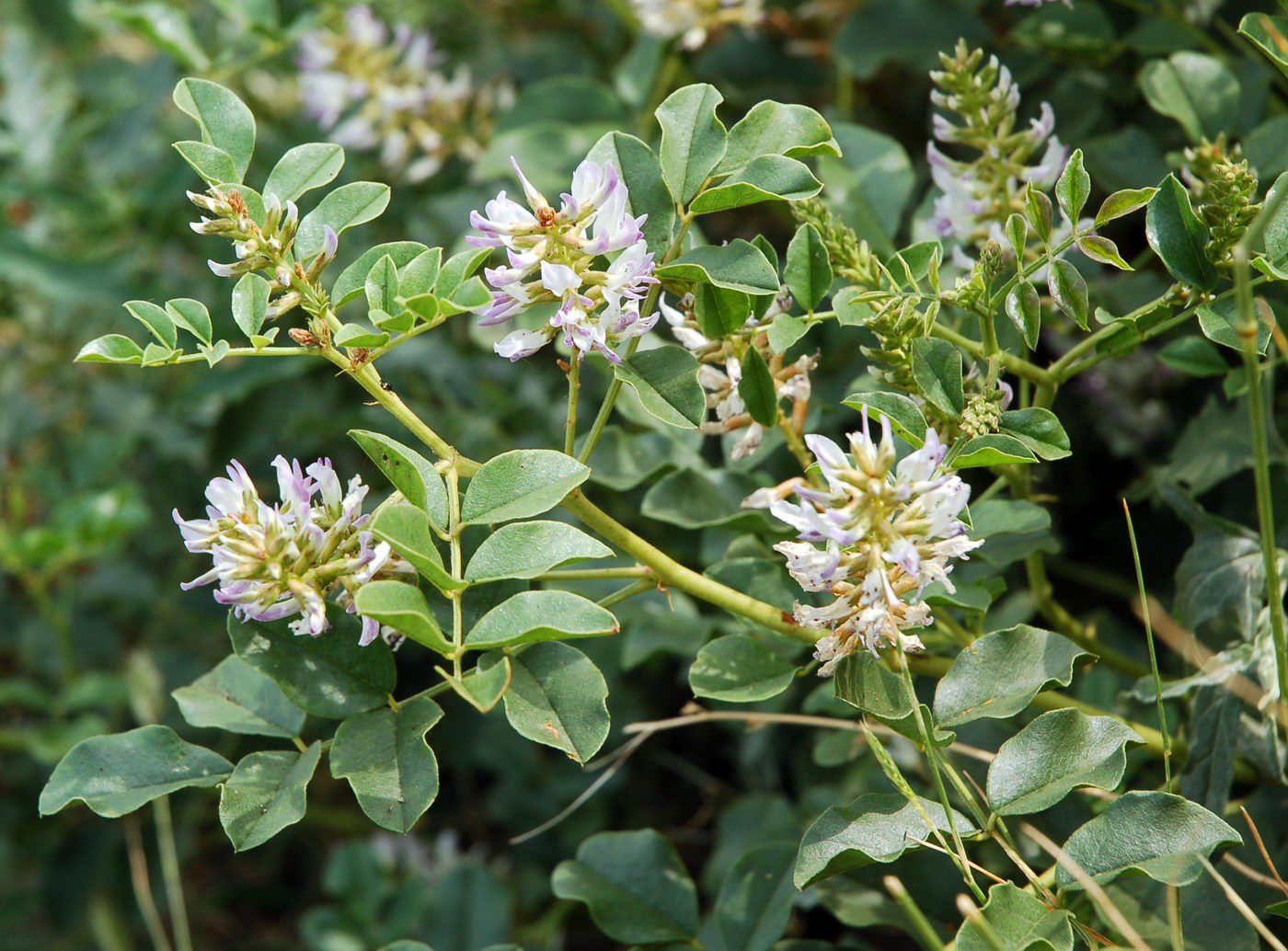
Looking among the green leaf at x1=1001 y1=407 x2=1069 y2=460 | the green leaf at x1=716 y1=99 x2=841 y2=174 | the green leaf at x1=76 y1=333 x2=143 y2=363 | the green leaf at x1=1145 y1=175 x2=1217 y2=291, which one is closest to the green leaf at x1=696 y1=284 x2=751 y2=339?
the green leaf at x1=716 y1=99 x2=841 y2=174

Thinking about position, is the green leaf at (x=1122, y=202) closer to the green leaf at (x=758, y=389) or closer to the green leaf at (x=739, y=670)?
the green leaf at (x=758, y=389)

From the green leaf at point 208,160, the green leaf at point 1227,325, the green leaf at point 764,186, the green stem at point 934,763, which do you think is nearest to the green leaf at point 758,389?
the green leaf at point 764,186

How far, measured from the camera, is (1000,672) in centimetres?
91

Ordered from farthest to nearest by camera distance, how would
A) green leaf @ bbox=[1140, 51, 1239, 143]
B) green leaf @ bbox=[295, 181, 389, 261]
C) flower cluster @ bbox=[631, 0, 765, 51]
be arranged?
flower cluster @ bbox=[631, 0, 765, 51] < green leaf @ bbox=[1140, 51, 1239, 143] < green leaf @ bbox=[295, 181, 389, 261]

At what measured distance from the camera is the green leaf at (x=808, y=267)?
0.94 m

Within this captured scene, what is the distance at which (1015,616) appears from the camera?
133cm

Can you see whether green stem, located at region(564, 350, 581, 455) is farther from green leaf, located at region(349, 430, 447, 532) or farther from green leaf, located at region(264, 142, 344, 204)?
green leaf, located at region(264, 142, 344, 204)

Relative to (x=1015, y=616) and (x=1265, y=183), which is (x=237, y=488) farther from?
(x=1265, y=183)

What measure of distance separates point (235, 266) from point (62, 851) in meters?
1.49

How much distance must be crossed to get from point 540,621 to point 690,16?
1150 millimetres

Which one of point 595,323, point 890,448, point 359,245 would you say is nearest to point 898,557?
point 890,448

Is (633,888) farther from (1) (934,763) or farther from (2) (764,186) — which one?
(2) (764,186)

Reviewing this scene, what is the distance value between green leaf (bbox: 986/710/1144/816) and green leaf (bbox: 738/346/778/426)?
1.04 ft

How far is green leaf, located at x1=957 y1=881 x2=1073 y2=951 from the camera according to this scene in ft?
2.66
